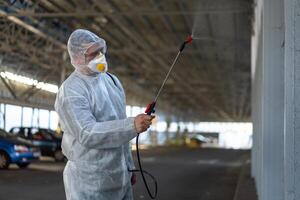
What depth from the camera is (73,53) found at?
3230 mm

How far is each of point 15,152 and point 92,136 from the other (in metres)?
15.5

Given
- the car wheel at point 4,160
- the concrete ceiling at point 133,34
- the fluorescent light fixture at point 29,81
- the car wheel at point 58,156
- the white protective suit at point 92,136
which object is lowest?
the car wheel at point 58,156

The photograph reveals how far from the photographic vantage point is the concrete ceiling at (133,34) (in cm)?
1750

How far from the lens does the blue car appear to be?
17.5 metres

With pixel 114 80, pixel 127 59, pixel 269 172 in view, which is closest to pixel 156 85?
pixel 127 59

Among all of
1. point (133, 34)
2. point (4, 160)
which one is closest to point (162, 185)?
point (4, 160)

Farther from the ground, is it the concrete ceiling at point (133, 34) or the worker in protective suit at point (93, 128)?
the concrete ceiling at point (133, 34)

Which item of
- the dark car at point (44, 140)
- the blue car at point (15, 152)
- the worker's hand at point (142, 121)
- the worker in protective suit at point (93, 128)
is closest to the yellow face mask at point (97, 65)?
the worker in protective suit at point (93, 128)

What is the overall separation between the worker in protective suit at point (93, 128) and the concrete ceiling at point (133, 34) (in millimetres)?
7962

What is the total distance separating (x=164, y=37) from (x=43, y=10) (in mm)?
5847

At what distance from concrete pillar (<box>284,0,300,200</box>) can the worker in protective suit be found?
1004 mm

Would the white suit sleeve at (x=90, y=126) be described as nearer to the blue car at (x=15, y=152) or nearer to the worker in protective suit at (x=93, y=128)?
the worker in protective suit at (x=93, y=128)

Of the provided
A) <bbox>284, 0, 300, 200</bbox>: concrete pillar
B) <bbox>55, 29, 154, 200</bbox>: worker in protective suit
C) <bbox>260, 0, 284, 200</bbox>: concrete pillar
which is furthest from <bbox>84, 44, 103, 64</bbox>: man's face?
<bbox>260, 0, 284, 200</bbox>: concrete pillar

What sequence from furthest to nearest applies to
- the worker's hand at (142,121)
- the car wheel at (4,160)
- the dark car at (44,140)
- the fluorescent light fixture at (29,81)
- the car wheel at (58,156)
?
the fluorescent light fixture at (29,81)
the dark car at (44,140)
the car wheel at (58,156)
the car wheel at (4,160)
the worker's hand at (142,121)
